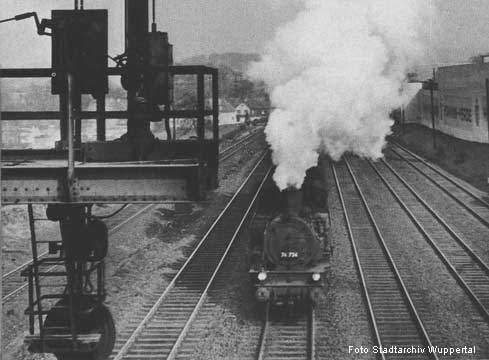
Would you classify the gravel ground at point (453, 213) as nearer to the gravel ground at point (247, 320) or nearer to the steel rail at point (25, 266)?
the gravel ground at point (247, 320)

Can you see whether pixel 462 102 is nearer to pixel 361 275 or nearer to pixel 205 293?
pixel 361 275

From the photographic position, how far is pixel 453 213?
22.3 m

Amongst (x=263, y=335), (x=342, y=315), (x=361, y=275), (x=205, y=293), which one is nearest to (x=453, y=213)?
(x=361, y=275)

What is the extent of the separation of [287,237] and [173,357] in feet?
11.5

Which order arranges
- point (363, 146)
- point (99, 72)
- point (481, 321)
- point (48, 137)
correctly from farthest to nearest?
point (48, 137) < point (363, 146) < point (481, 321) < point (99, 72)

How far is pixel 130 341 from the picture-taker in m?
11.9

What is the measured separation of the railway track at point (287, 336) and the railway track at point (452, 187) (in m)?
10.3

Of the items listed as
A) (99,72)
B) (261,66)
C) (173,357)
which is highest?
(261,66)

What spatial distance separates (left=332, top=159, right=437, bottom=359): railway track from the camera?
468 inches

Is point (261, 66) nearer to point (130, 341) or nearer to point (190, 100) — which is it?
point (130, 341)

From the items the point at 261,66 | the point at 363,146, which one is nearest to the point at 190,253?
the point at 261,66

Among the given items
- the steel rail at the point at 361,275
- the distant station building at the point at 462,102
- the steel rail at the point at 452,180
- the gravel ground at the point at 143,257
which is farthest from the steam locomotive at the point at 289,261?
the distant station building at the point at 462,102

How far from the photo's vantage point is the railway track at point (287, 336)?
11430mm

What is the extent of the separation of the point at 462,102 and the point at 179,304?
1313 inches
